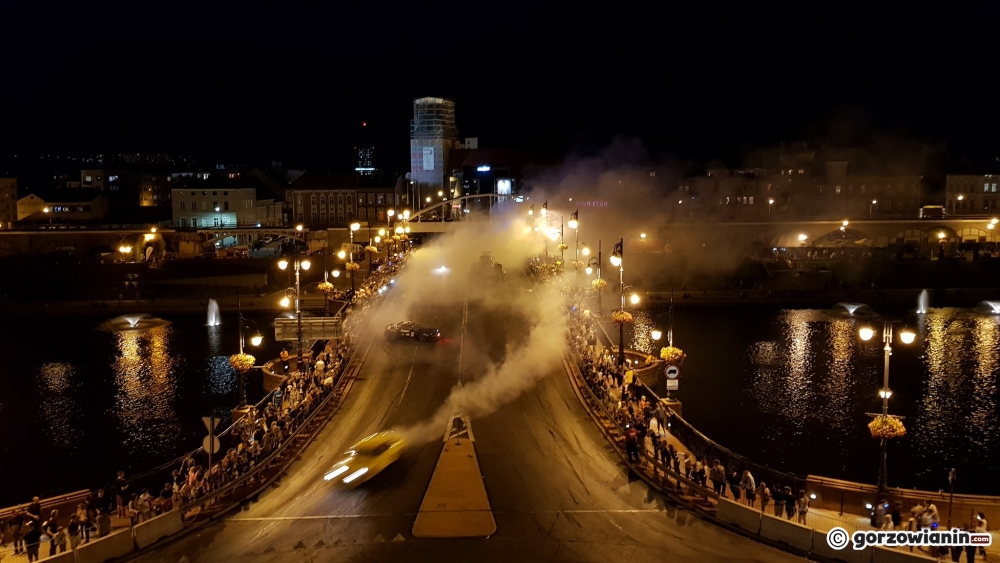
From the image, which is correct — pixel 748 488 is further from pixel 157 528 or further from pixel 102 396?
pixel 102 396

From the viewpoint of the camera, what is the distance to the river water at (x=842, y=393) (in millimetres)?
26734

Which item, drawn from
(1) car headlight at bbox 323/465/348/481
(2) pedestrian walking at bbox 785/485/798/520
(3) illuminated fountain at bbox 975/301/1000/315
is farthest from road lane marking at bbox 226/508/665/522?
(3) illuminated fountain at bbox 975/301/1000/315

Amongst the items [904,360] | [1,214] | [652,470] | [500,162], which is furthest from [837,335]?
[1,214]

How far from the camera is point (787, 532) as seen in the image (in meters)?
14.8

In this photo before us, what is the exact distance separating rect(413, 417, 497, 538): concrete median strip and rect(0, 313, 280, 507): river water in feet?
42.2

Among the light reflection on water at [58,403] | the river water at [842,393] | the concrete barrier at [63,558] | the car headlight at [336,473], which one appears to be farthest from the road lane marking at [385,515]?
the light reflection on water at [58,403]

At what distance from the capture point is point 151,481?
81.9ft

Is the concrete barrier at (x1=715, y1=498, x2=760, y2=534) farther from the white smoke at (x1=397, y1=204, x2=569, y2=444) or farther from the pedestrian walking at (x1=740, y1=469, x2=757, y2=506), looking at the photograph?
the white smoke at (x1=397, y1=204, x2=569, y2=444)

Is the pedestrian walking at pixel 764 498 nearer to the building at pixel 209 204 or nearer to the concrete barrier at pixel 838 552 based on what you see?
the concrete barrier at pixel 838 552

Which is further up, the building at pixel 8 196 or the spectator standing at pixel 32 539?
the building at pixel 8 196

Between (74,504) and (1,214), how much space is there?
10708 cm

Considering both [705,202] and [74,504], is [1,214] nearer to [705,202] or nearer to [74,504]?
[705,202]

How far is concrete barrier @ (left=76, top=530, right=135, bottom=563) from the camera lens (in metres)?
14.3
